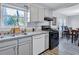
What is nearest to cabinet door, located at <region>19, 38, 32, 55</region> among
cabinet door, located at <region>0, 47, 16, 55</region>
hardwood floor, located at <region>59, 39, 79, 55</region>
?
cabinet door, located at <region>0, 47, 16, 55</region>

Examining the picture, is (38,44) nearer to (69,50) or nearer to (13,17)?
(13,17)

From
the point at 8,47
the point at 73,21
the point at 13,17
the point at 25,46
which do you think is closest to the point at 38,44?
the point at 25,46

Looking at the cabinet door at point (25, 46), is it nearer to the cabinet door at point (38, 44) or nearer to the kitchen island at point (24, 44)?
the kitchen island at point (24, 44)

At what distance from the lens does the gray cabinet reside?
2.15 meters

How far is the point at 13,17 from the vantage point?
3732 millimetres

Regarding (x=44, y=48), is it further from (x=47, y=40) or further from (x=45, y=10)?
(x=45, y=10)

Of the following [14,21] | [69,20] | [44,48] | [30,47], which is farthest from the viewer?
[69,20]

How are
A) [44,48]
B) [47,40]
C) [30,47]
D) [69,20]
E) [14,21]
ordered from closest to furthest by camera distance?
[30,47], [14,21], [44,48], [47,40], [69,20]

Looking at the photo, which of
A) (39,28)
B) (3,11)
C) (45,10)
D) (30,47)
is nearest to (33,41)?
(30,47)

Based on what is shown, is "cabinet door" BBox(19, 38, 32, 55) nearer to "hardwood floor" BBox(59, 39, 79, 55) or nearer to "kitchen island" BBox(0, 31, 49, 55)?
"kitchen island" BBox(0, 31, 49, 55)
